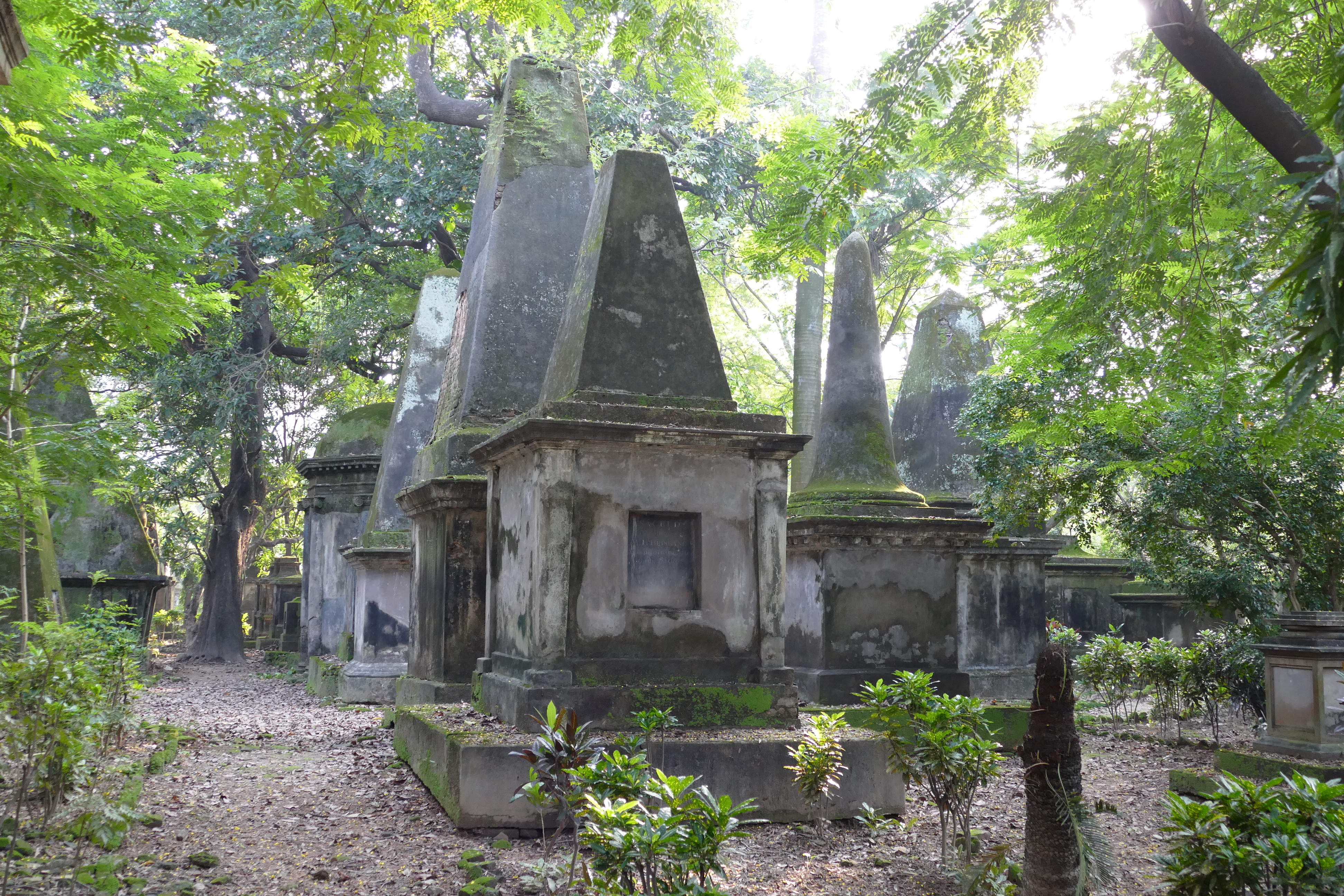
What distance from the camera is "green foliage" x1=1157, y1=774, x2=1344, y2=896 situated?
317cm

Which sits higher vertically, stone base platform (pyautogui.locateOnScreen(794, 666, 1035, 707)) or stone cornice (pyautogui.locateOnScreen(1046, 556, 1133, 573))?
stone cornice (pyautogui.locateOnScreen(1046, 556, 1133, 573))

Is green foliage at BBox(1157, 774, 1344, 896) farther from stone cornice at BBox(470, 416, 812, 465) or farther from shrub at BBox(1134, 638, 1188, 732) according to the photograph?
shrub at BBox(1134, 638, 1188, 732)

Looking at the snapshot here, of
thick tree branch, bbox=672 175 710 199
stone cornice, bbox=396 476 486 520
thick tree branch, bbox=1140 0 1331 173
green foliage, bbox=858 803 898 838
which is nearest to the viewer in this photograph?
thick tree branch, bbox=1140 0 1331 173

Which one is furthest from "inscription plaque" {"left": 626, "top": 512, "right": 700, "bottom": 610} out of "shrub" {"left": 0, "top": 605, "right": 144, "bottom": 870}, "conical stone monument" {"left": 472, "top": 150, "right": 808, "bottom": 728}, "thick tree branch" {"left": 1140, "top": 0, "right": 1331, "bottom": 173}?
"thick tree branch" {"left": 1140, "top": 0, "right": 1331, "bottom": 173}

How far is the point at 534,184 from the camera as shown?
30.4ft

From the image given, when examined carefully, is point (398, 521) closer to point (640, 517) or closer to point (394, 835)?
point (640, 517)

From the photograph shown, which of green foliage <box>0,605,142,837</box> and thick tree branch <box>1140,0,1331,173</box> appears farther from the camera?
green foliage <box>0,605,142,837</box>

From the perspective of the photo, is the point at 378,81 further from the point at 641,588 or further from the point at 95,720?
the point at 95,720

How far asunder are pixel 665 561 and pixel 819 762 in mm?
1641

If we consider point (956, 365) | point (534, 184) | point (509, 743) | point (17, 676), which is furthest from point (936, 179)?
point (17, 676)

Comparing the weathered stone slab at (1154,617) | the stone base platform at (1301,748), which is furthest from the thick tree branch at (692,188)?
the stone base platform at (1301,748)

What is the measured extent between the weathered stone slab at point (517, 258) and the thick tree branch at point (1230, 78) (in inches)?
218

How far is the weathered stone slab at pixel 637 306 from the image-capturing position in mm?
6605

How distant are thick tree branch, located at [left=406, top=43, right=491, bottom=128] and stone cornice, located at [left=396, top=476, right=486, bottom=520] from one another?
9.48 metres
